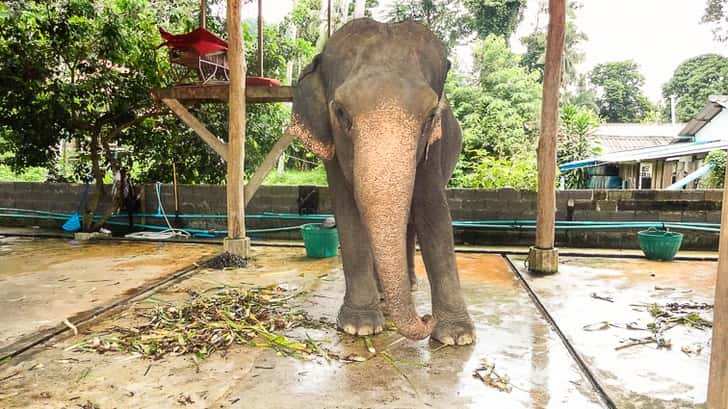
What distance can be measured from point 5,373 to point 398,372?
1.94 meters

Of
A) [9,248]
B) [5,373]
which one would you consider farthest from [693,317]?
[9,248]

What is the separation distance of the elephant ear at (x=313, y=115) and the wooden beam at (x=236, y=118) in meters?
2.87

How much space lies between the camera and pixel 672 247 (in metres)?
5.79

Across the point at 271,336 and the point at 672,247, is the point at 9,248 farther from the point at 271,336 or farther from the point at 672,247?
the point at 672,247

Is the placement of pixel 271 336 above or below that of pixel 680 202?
below

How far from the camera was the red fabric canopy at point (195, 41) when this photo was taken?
5.62m

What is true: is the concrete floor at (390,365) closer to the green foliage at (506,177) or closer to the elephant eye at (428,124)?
the elephant eye at (428,124)

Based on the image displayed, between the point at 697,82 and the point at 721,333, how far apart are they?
30.0m

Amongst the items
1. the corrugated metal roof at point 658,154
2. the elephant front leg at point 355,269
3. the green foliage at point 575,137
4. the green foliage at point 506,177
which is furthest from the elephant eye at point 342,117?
the green foliage at point 575,137

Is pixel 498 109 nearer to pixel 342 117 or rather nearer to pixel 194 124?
pixel 194 124

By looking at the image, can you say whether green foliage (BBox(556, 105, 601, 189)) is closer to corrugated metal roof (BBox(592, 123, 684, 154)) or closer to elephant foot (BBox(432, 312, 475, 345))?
corrugated metal roof (BBox(592, 123, 684, 154))

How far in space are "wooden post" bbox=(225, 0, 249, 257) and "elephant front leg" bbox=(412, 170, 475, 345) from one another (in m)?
3.12

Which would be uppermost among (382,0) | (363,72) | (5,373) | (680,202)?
(382,0)

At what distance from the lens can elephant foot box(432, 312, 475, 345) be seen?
Result: 3.16 m
